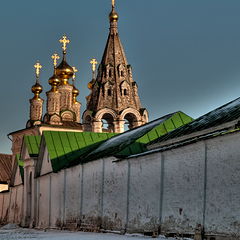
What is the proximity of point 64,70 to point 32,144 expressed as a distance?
24.8m

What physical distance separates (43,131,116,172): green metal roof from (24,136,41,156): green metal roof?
2444 millimetres

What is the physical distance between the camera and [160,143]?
61.1ft

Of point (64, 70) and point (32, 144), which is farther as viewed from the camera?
point (64, 70)

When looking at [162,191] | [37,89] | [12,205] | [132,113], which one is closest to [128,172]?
[162,191]

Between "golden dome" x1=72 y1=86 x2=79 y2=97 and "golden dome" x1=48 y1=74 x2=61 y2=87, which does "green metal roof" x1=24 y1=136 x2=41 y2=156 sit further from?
"golden dome" x1=72 y1=86 x2=79 y2=97

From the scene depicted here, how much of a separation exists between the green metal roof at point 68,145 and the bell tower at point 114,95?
Result: 10082 millimetres

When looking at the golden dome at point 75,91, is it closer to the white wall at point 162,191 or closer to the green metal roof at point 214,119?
the white wall at point 162,191

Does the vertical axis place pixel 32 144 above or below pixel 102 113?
below

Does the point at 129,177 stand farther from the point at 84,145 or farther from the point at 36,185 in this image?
the point at 36,185

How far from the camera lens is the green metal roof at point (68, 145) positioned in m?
27.0

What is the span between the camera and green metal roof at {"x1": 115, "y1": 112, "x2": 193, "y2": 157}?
65.0 feet

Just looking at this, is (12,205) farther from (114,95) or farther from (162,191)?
(162,191)

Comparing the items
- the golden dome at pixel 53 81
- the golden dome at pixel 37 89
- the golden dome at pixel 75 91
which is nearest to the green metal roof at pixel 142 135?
the golden dome at pixel 53 81

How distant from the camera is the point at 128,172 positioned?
60.5 feet
